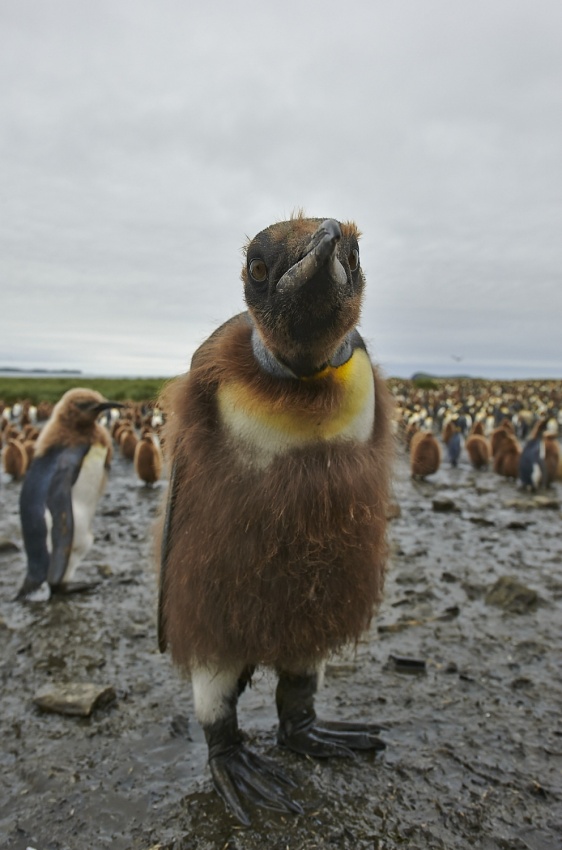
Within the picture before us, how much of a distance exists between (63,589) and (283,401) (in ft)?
10.9

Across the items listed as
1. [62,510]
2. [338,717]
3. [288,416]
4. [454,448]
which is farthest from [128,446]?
[288,416]

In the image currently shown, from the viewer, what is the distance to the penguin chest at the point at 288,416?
1.48m

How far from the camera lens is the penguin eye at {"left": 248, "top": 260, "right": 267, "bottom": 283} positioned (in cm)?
131

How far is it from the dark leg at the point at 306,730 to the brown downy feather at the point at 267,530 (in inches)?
17.6

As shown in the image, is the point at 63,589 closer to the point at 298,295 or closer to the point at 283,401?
the point at 283,401

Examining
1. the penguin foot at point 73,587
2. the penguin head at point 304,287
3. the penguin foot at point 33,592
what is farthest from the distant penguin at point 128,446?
the penguin head at point 304,287

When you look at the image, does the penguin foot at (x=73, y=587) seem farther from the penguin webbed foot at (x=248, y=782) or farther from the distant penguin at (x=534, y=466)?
the distant penguin at (x=534, y=466)

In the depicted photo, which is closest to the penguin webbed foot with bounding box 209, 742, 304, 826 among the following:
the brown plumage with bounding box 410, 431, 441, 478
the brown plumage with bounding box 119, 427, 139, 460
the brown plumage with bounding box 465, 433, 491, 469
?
the brown plumage with bounding box 410, 431, 441, 478

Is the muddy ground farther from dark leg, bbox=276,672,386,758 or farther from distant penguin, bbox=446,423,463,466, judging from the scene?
distant penguin, bbox=446,423,463,466

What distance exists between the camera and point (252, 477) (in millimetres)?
1563

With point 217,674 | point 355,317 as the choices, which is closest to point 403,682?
point 217,674

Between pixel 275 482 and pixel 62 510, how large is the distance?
314 cm

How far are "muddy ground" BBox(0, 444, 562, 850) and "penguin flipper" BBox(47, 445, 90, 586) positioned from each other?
0.26 m

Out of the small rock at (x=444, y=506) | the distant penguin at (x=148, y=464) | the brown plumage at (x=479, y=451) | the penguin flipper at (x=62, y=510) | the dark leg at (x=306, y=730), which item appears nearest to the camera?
the dark leg at (x=306, y=730)
